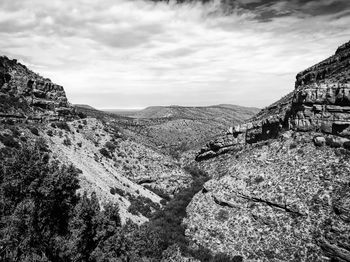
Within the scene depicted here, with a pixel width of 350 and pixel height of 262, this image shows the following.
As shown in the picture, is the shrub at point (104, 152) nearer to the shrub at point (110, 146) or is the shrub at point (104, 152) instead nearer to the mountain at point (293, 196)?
the shrub at point (110, 146)

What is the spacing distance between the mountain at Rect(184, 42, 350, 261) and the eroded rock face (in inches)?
1392

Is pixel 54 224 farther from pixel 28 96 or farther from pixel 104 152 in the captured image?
pixel 28 96

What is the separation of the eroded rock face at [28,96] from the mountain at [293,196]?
1392 inches

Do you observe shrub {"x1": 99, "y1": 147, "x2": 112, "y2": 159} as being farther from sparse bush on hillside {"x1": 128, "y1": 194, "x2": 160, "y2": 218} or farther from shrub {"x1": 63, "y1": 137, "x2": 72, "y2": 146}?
sparse bush on hillside {"x1": 128, "y1": 194, "x2": 160, "y2": 218}

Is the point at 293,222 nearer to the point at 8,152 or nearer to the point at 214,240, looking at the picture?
the point at 214,240

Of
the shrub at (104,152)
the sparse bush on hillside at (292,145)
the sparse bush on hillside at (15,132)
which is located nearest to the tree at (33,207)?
the sparse bush on hillside at (15,132)

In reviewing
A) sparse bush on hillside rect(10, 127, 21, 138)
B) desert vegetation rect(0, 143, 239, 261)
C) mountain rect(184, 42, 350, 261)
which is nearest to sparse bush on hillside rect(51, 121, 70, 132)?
sparse bush on hillside rect(10, 127, 21, 138)

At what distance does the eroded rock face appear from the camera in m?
51.6

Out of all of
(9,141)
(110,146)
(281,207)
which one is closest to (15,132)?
(9,141)

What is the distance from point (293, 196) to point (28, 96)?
51977mm

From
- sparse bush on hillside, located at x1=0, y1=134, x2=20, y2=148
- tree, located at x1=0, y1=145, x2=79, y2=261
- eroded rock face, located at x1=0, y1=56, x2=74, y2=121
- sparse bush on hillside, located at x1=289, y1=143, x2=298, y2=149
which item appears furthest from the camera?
eroded rock face, located at x1=0, y1=56, x2=74, y2=121

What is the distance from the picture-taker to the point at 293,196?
31.0 meters

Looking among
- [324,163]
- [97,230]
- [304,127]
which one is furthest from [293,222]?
[97,230]

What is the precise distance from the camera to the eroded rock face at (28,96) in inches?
2031
